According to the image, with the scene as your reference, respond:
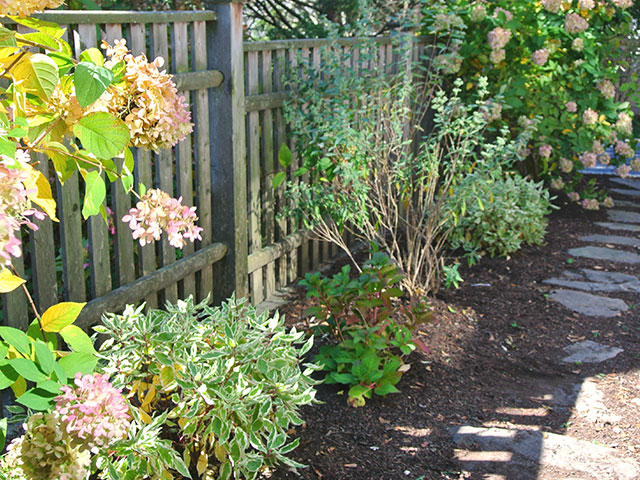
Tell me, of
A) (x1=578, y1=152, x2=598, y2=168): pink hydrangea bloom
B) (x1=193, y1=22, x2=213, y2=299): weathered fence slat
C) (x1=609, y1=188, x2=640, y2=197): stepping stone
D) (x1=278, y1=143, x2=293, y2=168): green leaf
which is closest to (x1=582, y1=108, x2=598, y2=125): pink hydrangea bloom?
(x1=578, y1=152, x2=598, y2=168): pink hydrangea bloom

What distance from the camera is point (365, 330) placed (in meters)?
3.09

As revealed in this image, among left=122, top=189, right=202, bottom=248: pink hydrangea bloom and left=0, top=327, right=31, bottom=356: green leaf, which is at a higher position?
left=122, top=189, right=202, bottom=248: pink hydrangea bloom

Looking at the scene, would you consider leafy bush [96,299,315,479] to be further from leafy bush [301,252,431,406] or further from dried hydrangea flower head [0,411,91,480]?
dried hydrangea flower head [0,411,91,480]

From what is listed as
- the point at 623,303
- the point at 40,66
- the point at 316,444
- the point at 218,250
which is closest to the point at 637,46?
the point at 623,303

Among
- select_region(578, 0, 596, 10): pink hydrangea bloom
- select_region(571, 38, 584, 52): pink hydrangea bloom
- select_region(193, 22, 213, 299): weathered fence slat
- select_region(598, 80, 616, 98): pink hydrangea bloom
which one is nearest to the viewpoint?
select_region(193, 22, 213, 299): weathered fence slat

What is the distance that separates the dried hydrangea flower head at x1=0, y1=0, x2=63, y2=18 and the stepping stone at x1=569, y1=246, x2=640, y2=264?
4652 millimetres

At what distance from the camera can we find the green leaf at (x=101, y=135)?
135cm

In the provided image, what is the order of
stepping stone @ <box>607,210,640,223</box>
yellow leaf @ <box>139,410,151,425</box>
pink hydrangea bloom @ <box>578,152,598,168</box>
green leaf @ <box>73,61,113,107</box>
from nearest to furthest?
green leaf @ <box>73,61,113,107</box> → yellow leaf @ <box>139,410,151,425</box> → pink hydrangea bloom @ <box>578,152,598,168</box> → stepping stone @ <box>607,210,640,223</box>

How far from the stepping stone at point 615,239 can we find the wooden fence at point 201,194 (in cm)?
231

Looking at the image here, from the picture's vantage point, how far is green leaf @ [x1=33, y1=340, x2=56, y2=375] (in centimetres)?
137

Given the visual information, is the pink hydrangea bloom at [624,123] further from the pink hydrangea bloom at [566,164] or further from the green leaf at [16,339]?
the green leaf at [16,339]

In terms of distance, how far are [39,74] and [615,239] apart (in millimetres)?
5259

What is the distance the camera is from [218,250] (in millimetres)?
3670

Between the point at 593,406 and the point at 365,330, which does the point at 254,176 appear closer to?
the point at 365,330
